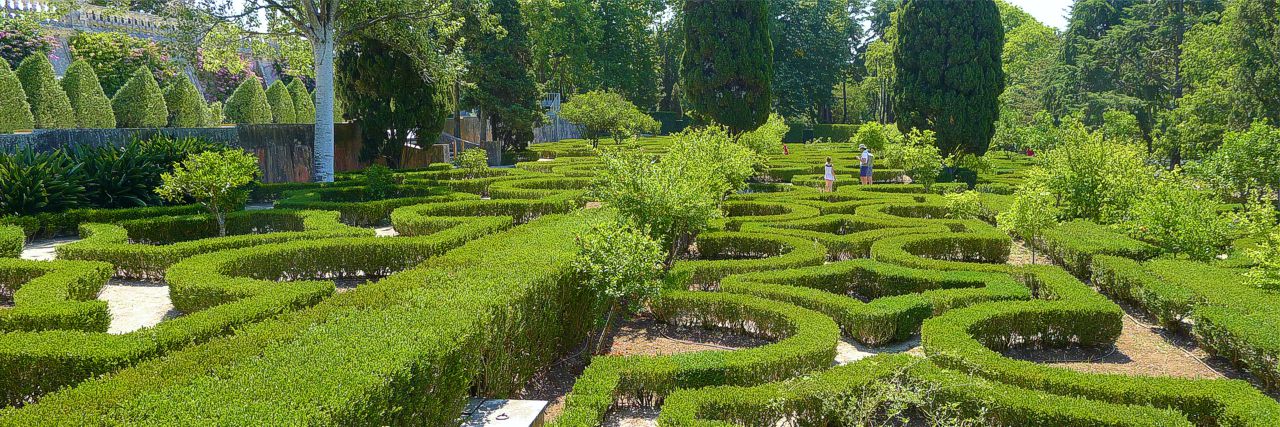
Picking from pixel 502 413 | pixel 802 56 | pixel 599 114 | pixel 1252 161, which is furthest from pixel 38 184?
pixel 802 56

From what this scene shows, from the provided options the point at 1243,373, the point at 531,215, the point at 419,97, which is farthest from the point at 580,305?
the point at 419,97

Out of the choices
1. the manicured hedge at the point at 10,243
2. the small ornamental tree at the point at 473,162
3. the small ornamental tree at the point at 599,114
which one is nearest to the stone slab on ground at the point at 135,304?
the manicured hedge at the point at 10,243

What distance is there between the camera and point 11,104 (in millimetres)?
17797

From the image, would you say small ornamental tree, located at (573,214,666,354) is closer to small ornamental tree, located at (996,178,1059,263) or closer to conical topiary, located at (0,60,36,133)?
small ornamental tree, located at (996,178,1059,263)

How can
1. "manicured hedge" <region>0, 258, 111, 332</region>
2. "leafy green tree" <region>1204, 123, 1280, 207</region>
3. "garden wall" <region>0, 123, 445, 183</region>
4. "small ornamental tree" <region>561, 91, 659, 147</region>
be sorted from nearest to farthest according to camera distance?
"manicured hedge" <region>0, 258, 111, 332</region>
"garden wall" <region>0, 123, 445, 183</region>
"leafy green tree" <region>1204, 123, 1280, 207</region>
"small ornamental tree" <region>561, 91, 659, 147</region>

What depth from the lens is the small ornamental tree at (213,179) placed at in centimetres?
1210

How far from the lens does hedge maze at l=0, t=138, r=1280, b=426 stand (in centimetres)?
430

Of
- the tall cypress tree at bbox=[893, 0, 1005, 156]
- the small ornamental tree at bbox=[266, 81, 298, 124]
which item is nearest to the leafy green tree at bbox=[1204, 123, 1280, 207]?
the tall cypress tree at bbox=[893, 0, 1005, 156]

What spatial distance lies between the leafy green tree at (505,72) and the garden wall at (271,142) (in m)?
5.51

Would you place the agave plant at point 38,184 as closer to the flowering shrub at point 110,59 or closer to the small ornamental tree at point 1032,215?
the flowering shrub at point 110,59

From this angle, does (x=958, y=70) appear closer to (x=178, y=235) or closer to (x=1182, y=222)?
(x=1182, y=222)

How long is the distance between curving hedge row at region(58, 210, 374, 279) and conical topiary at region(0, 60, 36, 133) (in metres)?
7.92

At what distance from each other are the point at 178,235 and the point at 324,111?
301 inches

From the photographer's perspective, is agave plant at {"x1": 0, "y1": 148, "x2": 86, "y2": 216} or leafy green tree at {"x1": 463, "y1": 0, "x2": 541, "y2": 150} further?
leafy green tree at {"x1": 463, "y1": 0, "x2": 541, "y2": 150}
